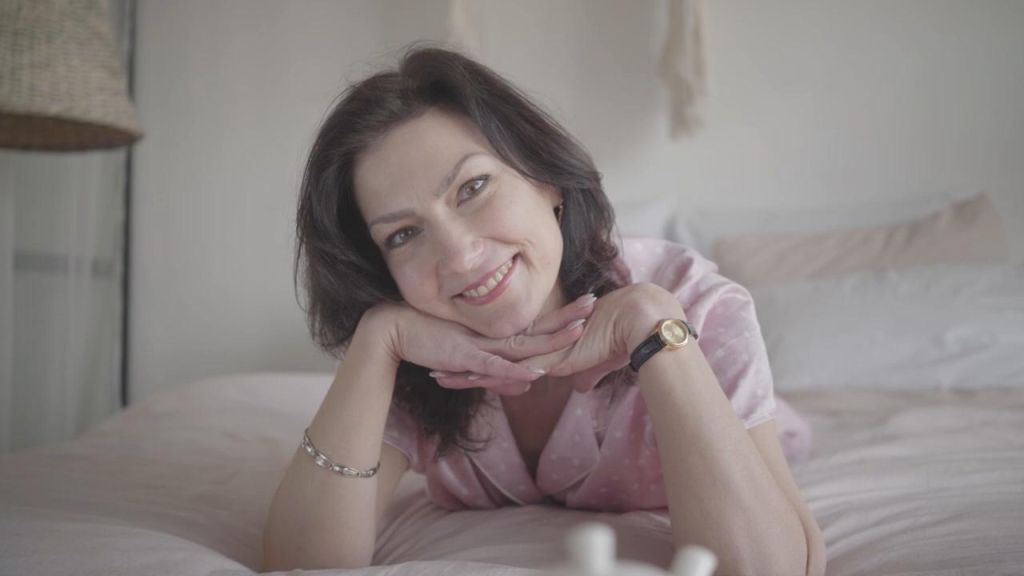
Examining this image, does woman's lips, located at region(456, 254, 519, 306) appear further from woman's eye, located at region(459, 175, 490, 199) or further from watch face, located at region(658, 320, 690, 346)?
watch face, located at region(658, 320, 690, 346)

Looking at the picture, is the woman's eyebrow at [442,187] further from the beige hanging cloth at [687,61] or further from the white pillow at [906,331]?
the beige hanging cloth at [687,61]

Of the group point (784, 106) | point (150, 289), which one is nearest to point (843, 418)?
point (784, 106)

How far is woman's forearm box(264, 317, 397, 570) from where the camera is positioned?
0.93 m

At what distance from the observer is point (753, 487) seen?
2.58ft

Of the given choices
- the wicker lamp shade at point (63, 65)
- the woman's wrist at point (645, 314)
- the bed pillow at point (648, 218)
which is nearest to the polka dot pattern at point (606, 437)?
the woman's wrist at point (645, 314)

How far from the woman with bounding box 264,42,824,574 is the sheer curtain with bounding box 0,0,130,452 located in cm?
167

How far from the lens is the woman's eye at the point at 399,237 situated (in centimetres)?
96

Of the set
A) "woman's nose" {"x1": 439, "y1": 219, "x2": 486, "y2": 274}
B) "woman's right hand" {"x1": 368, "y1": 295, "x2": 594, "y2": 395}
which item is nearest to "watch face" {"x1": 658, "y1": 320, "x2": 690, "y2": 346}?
"woman's right hand" {"x1": 368, "y1": 295, "x2": 594, "y2": 395}

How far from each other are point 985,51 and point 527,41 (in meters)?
1.40

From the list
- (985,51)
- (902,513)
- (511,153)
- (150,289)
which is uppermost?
(985,51)

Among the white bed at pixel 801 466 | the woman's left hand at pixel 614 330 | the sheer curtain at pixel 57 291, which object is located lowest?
the sheer curtain at pixel 57 291

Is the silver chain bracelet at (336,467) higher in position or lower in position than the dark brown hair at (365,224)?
lower

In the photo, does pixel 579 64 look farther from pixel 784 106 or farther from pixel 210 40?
pixel 210 40

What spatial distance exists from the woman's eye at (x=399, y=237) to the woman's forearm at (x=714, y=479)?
0.33 meters
